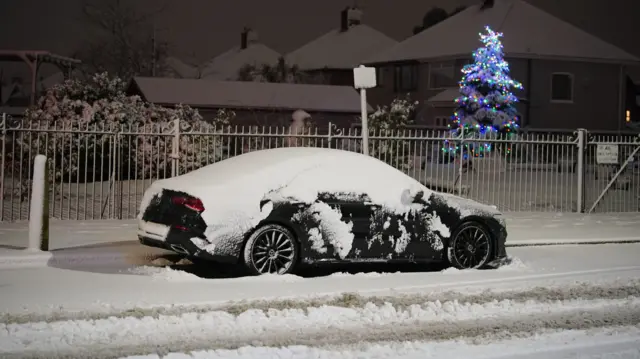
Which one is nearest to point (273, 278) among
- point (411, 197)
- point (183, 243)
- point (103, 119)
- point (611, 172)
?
point (183, 243)

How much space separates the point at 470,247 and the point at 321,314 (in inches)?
148

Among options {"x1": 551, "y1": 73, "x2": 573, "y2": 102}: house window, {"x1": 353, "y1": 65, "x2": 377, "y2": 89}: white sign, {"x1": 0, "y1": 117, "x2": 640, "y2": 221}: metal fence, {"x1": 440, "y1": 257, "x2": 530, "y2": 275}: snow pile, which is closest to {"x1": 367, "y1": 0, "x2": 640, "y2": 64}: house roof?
{"x1": 551, "y1": 73, "x2": 573, "y2": 102}: house window

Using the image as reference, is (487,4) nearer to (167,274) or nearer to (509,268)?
(509,268)

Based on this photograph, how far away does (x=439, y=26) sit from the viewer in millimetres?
50281

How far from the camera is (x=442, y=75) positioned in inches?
1816

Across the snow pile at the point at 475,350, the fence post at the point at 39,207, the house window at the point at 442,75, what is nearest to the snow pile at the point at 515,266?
the snow pile at the point at 475,350

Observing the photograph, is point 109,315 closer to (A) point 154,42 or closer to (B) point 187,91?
(B) point 187,91

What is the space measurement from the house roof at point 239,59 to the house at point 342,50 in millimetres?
5343

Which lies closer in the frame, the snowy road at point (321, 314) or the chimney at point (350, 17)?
the snowy road at point (321, 314)

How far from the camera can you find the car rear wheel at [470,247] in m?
10.8

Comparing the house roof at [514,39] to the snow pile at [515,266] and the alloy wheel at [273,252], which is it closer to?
the snow pile at [515,266]

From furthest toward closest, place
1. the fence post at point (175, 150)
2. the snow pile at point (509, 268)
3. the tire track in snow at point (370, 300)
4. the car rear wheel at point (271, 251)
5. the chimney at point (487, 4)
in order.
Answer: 1. the chimney at point (487, 4)
2. the fence post at point (175, 150)
3. the snow pile at point (509, 268)
4. the car rear wheel at point (271, 251)
5. the tire track in snow at point (370, 300)

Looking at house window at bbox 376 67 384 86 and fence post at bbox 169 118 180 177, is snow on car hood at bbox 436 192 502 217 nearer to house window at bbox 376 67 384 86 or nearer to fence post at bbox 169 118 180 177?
fence post at bbox 169 118 180 177

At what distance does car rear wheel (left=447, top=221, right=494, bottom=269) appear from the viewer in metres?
10.8
